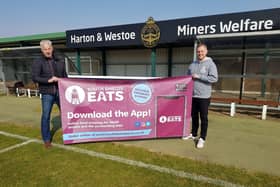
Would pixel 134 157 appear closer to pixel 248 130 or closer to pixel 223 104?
pixel 248 130

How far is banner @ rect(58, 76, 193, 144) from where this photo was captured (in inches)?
139

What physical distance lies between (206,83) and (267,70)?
597 cm

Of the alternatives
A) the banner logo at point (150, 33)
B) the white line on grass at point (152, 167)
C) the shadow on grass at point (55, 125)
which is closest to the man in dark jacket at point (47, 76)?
the white line on grass at point (152, 167)

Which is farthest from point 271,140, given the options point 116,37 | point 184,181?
point 116,37

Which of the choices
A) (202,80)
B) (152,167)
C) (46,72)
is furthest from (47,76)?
(202,80)

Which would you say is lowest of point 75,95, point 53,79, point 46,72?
point 75,95

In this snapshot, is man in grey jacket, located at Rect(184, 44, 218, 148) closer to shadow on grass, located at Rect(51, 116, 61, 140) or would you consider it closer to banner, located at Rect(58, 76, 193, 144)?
banner, located at Rect(58, 76, 193, 144)

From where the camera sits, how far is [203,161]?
9.84 feet

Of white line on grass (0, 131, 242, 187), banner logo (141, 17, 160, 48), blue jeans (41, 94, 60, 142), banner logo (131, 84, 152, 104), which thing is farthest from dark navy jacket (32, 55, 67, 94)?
banner logo (141, 17, 160, 48)

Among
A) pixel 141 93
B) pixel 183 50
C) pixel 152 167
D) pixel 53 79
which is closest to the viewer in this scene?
pixel 152 167

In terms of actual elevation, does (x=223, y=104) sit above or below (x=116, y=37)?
below

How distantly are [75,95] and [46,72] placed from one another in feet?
2.09

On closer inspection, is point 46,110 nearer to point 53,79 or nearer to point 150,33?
point 53,79

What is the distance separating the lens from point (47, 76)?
3.32 meters
